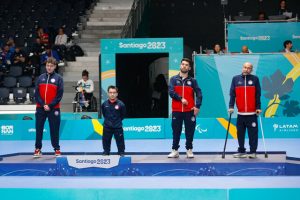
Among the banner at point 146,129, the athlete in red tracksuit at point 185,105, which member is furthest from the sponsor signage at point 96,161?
the banner at point 146,129

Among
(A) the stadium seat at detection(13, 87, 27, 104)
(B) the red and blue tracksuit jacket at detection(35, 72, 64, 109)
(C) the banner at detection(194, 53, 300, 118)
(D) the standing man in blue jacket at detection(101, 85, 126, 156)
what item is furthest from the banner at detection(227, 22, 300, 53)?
(B) the red and blue tracksuit jacket at detection(35, 72, 64, 109)

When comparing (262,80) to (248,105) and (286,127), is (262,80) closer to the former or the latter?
(286,127)

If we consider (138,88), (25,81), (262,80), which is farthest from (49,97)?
(25,81)

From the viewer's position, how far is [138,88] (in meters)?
23.8

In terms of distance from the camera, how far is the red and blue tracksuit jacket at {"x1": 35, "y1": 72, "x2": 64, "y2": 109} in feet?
43.8

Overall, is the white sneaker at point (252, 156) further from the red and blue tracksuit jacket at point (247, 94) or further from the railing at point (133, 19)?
the railing at point (133, 19)

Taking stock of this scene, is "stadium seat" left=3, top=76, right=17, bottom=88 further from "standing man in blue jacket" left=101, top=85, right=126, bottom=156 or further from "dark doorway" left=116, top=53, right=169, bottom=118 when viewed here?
"standing man in blue jacket" left=101, top=85, right=126, bottom=156

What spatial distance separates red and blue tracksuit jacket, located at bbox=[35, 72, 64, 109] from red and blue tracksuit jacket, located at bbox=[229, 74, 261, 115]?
133 inches

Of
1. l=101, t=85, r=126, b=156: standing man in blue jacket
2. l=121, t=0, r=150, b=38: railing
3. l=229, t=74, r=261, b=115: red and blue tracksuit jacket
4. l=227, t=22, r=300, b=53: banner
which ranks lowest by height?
l=101, t=85, r=126, b=156: standing man in blue jacket

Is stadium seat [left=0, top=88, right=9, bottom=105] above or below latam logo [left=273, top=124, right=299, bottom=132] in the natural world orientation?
above

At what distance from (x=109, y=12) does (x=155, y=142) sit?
1106 cm

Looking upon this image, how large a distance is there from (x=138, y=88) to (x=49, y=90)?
10505 mm

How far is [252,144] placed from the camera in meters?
12.9

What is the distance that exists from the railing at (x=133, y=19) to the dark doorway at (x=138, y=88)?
138 centimetres
